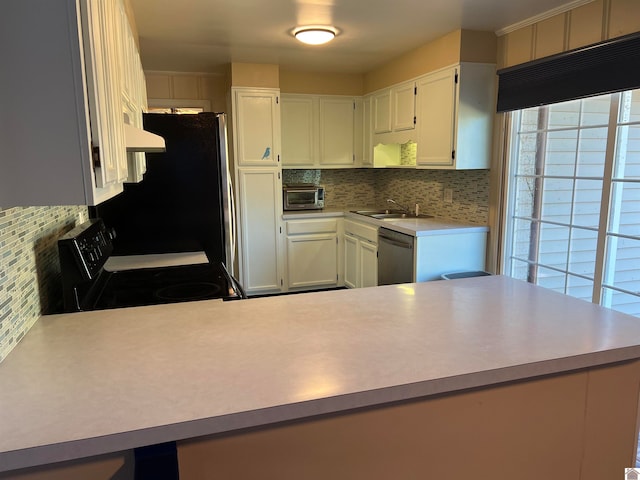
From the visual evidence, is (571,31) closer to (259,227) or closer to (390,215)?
(390,215)

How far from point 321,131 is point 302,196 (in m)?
0.75

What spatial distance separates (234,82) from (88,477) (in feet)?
12.6

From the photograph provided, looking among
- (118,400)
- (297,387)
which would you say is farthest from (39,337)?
(297,387)

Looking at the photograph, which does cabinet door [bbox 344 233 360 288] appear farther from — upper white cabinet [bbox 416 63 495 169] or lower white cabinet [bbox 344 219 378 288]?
upper white cabinet [bbox 416 63 495 169]

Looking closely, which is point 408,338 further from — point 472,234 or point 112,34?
point 472,234

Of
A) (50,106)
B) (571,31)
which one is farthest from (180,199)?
(571,31)

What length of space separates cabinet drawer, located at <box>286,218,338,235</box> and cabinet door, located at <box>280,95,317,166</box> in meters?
0.66

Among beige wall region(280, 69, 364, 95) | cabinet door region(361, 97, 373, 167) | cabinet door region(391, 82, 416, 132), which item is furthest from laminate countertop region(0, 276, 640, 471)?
beige wall region(280, 69, 364, 95)

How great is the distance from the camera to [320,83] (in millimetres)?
4750

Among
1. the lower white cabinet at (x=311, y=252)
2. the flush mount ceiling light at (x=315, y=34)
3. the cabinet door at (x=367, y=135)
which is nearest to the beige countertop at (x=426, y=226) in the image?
the lower white cabinet at (x=311, y=252)

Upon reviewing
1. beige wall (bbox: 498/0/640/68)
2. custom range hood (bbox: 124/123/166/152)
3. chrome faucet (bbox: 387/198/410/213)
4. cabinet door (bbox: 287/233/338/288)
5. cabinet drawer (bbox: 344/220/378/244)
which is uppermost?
beige wall (bbox: 498/0/640/68)

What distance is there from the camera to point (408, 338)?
1265mm

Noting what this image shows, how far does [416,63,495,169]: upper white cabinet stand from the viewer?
322 centimetres

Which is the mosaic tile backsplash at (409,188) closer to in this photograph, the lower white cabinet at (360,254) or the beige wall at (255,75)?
the lower white cabinet at (360,254)
